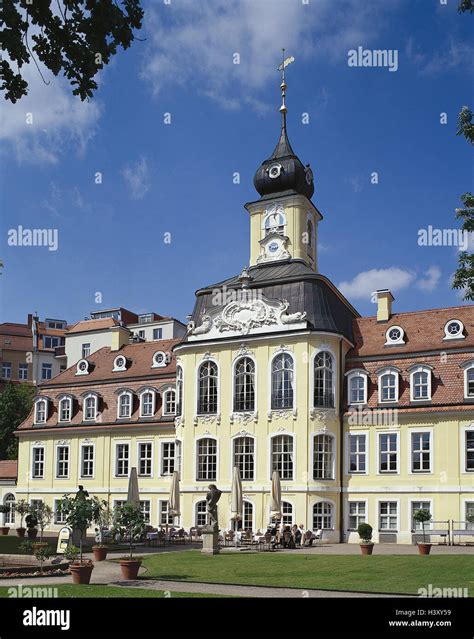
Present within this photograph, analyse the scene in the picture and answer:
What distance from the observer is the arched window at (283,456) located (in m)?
38.4

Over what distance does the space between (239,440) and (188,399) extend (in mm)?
3690

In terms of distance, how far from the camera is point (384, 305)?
4291 centimetres

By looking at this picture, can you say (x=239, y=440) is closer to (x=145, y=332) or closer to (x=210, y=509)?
(x=210, y=509)

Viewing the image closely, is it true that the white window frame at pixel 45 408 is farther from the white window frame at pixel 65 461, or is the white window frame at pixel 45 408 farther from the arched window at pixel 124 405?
the arched window at pixel 124 405

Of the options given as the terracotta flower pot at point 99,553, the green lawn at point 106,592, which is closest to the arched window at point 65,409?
the terracotta flower pot at point 99,553

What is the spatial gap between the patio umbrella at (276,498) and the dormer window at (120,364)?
1635 cm

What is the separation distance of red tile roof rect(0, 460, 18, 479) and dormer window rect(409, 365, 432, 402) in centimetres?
2632

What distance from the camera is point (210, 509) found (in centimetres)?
2992

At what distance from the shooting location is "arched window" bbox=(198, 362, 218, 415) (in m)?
41.1

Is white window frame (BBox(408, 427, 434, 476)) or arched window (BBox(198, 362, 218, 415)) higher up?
arched window (BBox(198, 362, 218, 415))

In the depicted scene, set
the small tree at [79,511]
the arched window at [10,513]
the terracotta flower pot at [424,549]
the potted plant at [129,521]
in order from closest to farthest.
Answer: the small tree at [79,511] < the potted plant at [129,521] < the terracotta flower pot at [424,549] < the arched window at [10,513]

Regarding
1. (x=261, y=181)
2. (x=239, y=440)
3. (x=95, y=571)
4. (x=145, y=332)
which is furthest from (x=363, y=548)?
(x=145, y=332)

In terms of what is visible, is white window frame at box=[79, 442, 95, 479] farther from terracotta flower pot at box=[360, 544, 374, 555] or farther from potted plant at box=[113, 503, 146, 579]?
potted plant at box=[113, 503, 146, 579]

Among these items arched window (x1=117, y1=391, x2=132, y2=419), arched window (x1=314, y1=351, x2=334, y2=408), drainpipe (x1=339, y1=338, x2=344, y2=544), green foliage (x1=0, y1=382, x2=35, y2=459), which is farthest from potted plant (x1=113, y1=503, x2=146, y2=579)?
green foliage (x1=0, y1=382, x2=35, y2=459)
